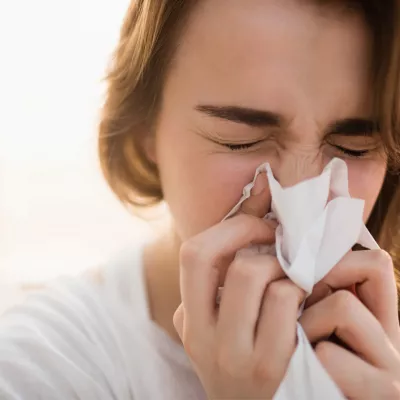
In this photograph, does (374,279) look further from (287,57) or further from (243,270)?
(287,57)

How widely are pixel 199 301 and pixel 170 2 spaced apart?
43 cm

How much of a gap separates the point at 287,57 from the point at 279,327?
326 mm

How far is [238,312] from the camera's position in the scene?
0.63 meters

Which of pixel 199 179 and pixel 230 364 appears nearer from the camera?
pixel 230 364

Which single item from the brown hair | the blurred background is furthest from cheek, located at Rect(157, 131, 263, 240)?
the blurred background

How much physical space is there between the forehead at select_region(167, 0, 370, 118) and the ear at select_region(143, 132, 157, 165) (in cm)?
19

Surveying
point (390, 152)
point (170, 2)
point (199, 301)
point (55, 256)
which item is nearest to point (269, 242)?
point (199, 301)

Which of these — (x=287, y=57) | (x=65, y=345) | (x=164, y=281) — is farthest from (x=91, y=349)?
(x=287, y=57)

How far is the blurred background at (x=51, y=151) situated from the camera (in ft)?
3.88

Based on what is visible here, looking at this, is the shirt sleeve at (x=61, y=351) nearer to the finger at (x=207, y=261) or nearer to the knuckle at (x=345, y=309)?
the finger at (x=207, y=261)

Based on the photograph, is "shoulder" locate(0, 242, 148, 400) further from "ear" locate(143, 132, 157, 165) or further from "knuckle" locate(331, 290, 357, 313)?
"knuckle" locate(331, 290, 357, 313)

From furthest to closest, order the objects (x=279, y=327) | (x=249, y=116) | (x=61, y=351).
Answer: (x=61, y=351), (x=249, y=116), (x=279, y=327)

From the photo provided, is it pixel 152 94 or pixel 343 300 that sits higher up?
pixel 152 94

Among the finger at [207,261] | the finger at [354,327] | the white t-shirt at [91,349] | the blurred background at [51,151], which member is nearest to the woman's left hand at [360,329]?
the finger at [354,327]
